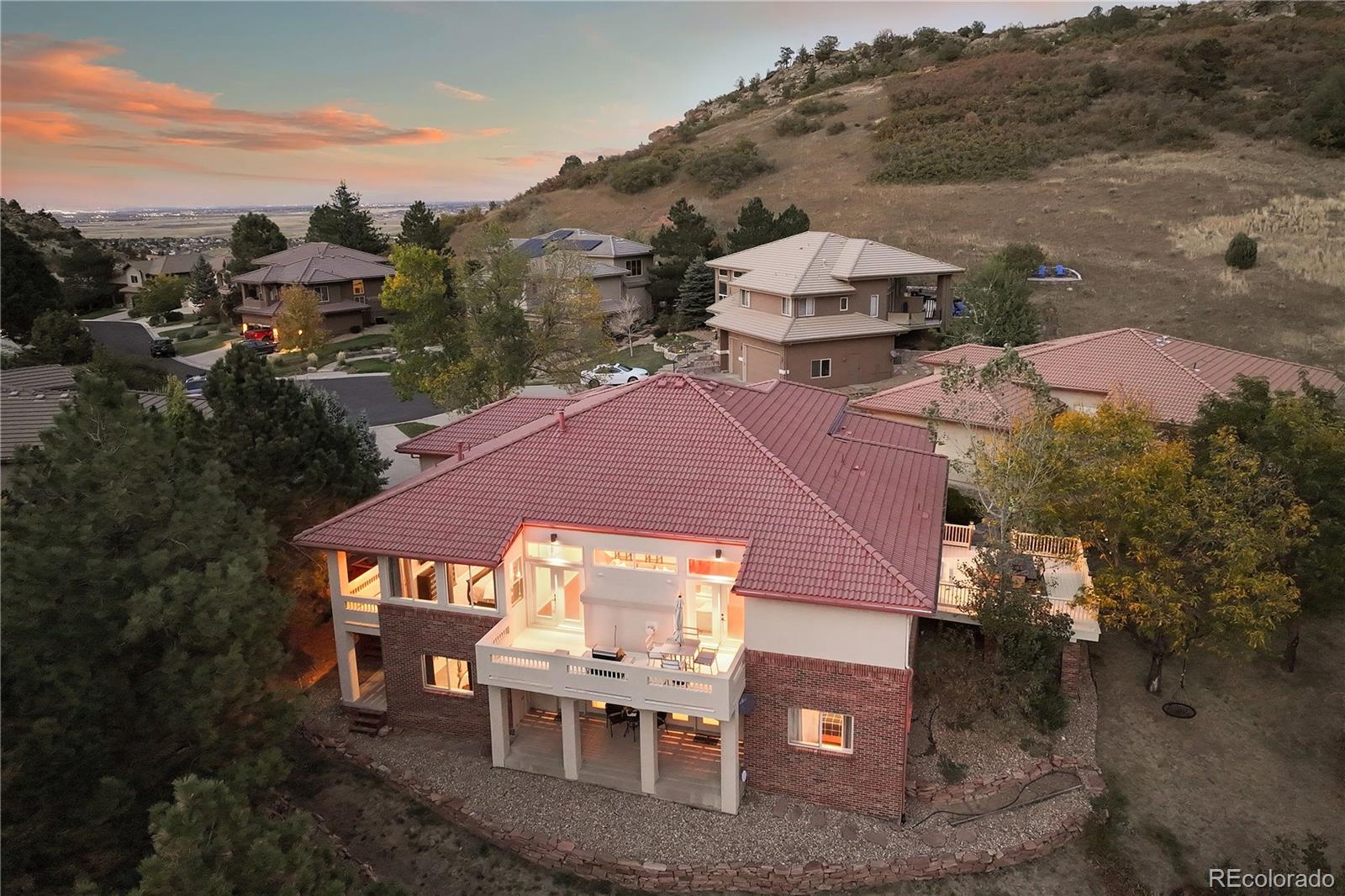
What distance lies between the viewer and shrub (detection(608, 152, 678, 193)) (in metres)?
102

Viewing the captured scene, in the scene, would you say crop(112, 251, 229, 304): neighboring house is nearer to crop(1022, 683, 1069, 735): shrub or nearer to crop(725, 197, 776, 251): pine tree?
crop(725, 197, 776, 251): pine tree

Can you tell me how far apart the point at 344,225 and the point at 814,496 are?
281 ft

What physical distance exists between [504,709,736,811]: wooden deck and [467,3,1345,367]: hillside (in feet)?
144

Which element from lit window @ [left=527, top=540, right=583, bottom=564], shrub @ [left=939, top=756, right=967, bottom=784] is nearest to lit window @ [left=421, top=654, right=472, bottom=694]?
lit window @ [left=527, top=540, right=583, bottom=564]

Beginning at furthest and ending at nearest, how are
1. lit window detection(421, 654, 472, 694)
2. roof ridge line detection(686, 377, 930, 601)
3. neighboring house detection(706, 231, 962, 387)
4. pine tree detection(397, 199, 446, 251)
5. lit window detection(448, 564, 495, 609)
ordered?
pine tree detection(397, 199, 446, 251) → neighboring house detection(706, 231, 962, 387) → lit window detection(421, 654, 472, 694) → lit window detection(448, 564, 495, 609) → roof ridge line detection(686, 377, 930, 601)

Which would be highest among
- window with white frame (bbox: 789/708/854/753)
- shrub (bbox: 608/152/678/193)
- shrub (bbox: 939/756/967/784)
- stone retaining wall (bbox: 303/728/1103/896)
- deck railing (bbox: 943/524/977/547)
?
shrub (bbox: 608/152/678/193)

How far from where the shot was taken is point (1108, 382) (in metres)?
31.6

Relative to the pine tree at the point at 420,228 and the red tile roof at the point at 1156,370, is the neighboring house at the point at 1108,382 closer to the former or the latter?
the red tile roof at the point at 1156,370

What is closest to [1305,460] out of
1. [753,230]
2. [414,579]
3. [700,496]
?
[700,496]

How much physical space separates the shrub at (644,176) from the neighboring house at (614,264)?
88.1 feet

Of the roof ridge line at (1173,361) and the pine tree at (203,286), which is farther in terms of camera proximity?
the pine tree at (203,286)

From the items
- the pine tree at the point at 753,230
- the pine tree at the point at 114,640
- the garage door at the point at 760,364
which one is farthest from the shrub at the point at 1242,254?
the pine tree at the point at 114,640

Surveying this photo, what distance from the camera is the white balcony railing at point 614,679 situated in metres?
16.6

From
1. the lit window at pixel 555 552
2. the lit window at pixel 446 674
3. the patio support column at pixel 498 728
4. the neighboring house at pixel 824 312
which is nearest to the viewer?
the patio support column at pixel 498 728
